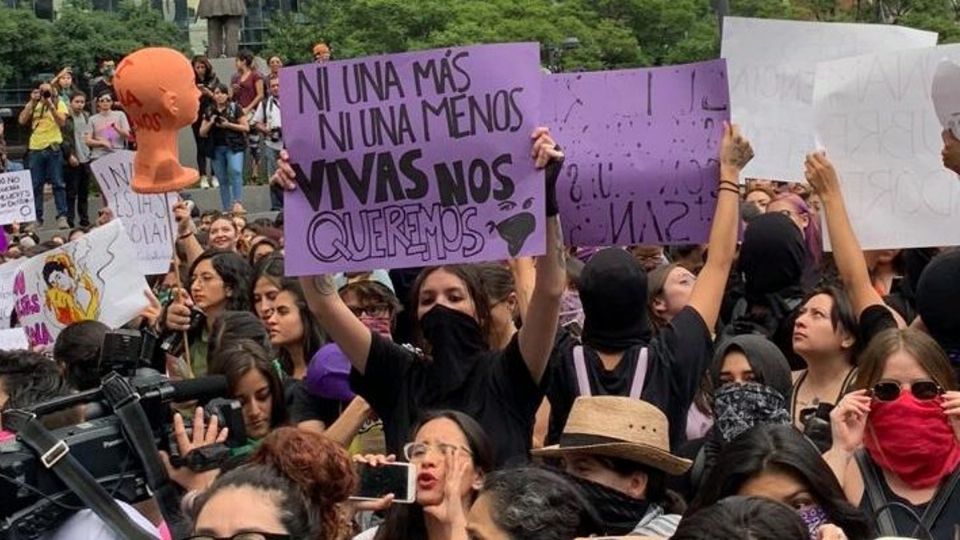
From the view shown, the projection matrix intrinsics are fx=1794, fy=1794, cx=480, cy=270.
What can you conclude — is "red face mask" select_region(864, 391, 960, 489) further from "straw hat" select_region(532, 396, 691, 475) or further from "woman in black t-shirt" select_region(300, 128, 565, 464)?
"woman in black t-shirt" select_region(300, 128, 565, 464)

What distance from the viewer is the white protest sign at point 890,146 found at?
576cm

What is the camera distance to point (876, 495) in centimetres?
422

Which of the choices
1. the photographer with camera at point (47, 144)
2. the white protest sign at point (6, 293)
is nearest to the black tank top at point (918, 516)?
the white protest sign at point (6, 293)

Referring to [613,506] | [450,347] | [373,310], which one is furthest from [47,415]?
[373,310]

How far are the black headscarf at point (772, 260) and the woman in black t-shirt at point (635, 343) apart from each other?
42.5 inches

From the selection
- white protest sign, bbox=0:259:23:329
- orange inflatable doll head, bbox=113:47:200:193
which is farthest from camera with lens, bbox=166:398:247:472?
white protest sign, bbox=0:259:23:329

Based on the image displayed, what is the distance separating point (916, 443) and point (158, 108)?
3622 millimetres

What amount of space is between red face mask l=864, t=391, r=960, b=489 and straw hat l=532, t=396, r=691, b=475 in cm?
46

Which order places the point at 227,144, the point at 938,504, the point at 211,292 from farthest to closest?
the point at 227,144 < the point at 211,292 < the point at 938,504

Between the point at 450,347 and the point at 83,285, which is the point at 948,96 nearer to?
the point at 450,347

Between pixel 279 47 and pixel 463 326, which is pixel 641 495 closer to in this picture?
pixel 463 326

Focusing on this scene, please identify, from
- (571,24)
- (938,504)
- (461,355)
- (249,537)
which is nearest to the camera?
(249,537)

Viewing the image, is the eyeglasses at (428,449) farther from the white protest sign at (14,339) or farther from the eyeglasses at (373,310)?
the white protest sign at (14,339)

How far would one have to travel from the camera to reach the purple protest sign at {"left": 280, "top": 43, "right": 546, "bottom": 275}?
489 centimetres
